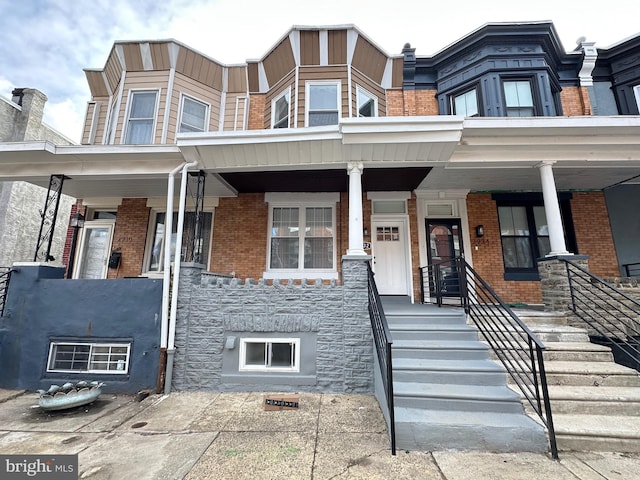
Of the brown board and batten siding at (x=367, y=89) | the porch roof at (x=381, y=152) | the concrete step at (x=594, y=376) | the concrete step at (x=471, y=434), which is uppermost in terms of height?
the brown board and batten siding at (x=367, y=89)

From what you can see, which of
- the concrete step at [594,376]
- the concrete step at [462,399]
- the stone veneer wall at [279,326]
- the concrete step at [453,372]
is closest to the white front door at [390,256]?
the stone veneer wall at [279,326]

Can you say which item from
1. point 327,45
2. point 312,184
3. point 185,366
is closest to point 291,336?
point 185,366

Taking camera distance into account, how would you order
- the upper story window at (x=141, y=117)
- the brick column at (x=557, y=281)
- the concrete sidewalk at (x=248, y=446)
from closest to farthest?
the concrete sidewalk at (x=248, y=446) → the brick column at (x=557, y=281) → the upper story window at (x=141, y=117)

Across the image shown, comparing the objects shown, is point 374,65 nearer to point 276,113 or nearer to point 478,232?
point 276,113

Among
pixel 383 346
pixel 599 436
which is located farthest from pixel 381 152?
pixel 599 436

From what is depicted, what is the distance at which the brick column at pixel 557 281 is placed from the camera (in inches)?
190

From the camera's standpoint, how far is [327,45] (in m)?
6.85

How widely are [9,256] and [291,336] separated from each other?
42.2 feet

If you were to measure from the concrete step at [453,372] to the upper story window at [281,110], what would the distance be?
6057mm

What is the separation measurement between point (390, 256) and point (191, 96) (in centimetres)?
674

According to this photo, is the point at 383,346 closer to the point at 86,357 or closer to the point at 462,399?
the point at 462,399

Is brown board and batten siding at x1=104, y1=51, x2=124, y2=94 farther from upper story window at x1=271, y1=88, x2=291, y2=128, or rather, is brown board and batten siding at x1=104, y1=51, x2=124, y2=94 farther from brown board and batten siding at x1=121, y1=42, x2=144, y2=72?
upper story window at x1=271, y1=88, x2=291, y2=128

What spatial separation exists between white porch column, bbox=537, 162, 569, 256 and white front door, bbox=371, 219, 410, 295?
8.98 feet

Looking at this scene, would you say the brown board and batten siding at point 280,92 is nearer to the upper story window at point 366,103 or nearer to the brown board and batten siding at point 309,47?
the brown board and batten siding at point 309,47
